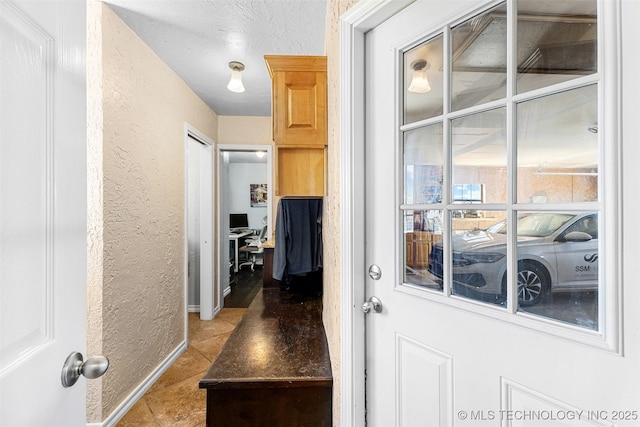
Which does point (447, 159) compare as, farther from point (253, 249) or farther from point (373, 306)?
point (253, 249)

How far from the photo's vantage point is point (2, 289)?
0.40 m

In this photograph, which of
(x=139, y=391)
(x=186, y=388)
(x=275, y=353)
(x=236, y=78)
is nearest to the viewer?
(x=275, y=353)

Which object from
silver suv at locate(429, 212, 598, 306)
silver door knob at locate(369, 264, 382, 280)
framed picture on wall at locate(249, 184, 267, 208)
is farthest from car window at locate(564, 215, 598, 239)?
framed picture on wall at locate(249, 184, 267, 208)

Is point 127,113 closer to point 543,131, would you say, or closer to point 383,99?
point 383,99

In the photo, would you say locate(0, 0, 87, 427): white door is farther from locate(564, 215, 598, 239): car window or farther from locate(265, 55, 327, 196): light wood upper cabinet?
locate(564, 215, 598, 239): car window

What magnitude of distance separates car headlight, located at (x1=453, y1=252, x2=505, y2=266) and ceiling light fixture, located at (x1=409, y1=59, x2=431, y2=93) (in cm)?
54

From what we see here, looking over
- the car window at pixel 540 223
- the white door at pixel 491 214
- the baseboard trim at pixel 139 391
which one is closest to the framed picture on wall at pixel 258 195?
the baseboard trim at pixel 139 391

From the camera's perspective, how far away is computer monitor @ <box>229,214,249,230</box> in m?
6.04

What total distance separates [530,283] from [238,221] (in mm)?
5970

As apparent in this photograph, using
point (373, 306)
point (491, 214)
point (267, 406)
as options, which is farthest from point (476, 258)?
point (267, 406)

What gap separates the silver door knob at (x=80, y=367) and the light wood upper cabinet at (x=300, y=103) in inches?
40.4

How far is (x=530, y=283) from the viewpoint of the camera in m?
0.64

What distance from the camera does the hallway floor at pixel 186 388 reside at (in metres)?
1.63

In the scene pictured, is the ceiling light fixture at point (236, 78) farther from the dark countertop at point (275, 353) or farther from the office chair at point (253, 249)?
the office chair at point (253, 249)
